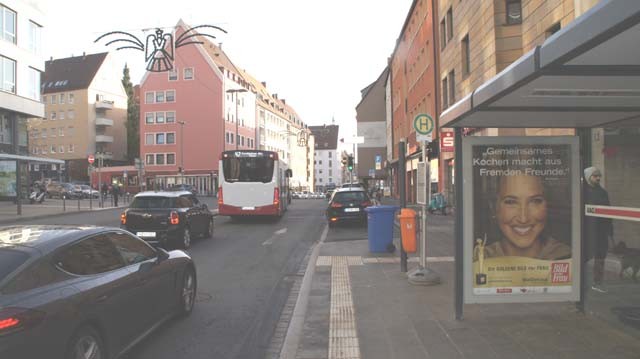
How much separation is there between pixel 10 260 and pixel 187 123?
71.4m

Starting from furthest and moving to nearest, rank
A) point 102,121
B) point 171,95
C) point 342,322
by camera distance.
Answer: point 102,121, point 171,95, point 342,322

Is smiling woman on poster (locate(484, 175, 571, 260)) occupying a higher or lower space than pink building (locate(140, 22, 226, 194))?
lower

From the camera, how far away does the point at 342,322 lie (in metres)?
5.85

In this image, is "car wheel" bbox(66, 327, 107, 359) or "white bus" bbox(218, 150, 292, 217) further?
"white bus" bbox(218, 150, 292, 217)

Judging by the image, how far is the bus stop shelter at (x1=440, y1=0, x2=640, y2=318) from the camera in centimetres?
310

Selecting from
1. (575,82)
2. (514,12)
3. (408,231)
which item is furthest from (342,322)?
(514,12)

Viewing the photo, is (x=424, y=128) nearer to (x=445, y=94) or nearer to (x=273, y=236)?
(x=273, y=236)

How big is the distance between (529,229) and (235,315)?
3.74m

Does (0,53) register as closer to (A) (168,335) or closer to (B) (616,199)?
(A) (168,335)

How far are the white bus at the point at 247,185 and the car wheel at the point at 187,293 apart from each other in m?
14.4

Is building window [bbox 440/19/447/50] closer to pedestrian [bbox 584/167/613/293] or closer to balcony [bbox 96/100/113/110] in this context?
pedestrian [bbox 584/167/613/293]

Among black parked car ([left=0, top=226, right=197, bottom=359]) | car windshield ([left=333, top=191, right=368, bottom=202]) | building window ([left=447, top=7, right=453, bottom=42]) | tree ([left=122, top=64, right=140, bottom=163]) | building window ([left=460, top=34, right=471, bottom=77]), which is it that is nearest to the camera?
black parked car ([left=0, top=226, right=197, bottom=359])

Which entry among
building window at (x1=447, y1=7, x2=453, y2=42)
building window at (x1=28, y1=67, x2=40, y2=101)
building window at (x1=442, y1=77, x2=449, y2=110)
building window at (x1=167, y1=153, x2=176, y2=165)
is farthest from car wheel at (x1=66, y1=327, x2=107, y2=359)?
building window at (x1=167, y1=153, x2=176, y2=165)

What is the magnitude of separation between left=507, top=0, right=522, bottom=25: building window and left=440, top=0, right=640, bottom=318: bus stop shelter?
14090 millimetres
